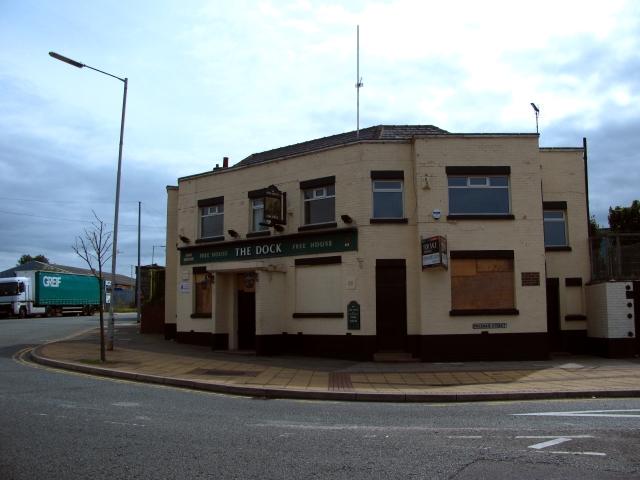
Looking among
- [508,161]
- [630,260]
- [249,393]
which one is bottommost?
[249,393]

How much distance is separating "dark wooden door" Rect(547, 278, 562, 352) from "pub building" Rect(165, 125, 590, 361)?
0.04 m

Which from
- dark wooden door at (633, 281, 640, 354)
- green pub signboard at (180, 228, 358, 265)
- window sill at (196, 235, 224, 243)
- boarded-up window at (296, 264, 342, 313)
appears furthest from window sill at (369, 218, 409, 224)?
dark wooden door at (633, 281, 640, 354)

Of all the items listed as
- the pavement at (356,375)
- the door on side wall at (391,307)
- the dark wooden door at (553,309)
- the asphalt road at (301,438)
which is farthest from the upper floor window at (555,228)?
the asphalt road at (301,438)

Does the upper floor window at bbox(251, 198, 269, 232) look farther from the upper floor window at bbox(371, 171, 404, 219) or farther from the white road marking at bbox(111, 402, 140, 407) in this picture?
the white road marking at bbox(111, 402, 140, 407)

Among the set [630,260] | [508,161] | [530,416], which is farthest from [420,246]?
[530,416]

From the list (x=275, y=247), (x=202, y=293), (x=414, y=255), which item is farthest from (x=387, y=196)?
(x=202, y=293)

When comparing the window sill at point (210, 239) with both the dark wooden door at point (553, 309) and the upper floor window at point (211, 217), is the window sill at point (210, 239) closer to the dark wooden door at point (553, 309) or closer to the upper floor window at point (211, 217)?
the upper floor window at point (211, 217)

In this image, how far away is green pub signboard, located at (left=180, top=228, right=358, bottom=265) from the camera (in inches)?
709

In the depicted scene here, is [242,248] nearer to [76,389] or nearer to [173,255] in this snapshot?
[173,255]

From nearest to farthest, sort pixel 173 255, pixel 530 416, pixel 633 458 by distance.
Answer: pixel 633 458
pixel 530 416
pixel 173 255

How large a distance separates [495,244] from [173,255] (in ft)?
45.3

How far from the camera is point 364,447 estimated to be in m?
7.10

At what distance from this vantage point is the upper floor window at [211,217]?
21.7m

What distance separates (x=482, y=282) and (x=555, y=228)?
4.34 meters
